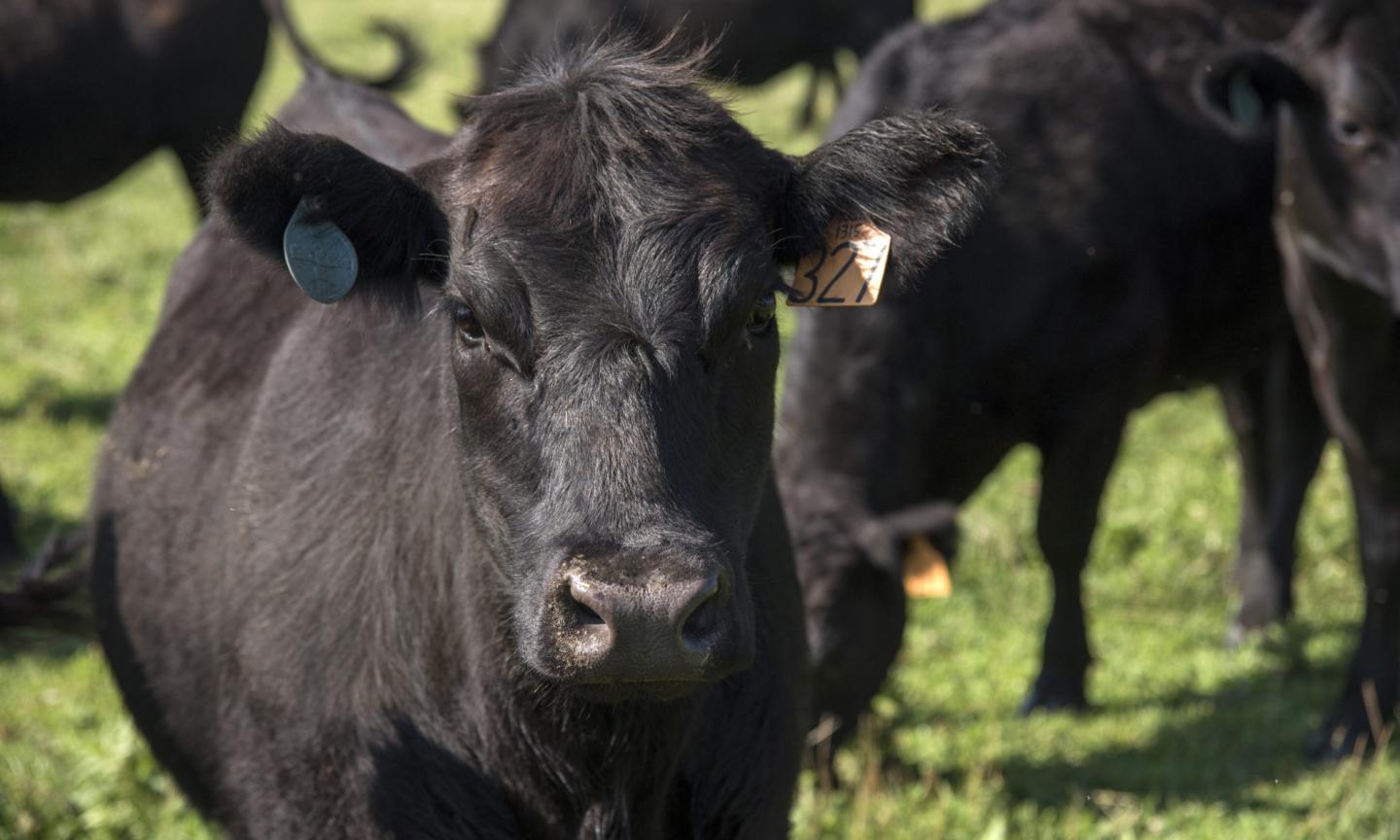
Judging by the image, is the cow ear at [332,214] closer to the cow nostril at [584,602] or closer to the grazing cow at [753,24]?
Result: the cow nostril at [584,602]

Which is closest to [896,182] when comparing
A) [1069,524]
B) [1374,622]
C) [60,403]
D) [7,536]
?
[1069,524]

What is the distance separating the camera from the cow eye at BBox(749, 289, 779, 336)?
311 cm

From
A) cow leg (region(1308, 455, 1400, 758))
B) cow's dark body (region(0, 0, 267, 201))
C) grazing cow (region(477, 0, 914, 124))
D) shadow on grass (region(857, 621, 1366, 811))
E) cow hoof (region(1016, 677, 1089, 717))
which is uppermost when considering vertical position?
cow leg (region(1308, 455, 1400, 758))

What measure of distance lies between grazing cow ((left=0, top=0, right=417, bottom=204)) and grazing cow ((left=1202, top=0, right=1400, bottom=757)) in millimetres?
3672

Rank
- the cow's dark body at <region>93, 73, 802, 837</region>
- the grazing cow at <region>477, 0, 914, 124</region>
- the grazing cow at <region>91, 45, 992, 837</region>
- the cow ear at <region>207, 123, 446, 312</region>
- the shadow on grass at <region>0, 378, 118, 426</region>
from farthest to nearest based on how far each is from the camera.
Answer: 1. the grazing cow at <region>477, 0, 914, 124</region>
2. the shadow on grass at <region>0, 378, 118, 426</region>
3. the cow's dark body at <region>93, 73, 802, 837</region>
4. the cow ear at <region>207, 123, 446, 312</region>
5. the grazing cow at <region>91, 45, 992, 837</region>

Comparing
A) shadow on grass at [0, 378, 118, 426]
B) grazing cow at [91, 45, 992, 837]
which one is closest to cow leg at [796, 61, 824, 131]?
shadow on grass at [0, 378, 118, 426]

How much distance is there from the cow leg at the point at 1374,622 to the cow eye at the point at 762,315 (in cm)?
332

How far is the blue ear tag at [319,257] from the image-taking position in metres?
3.12

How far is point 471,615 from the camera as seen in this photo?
10.7 feet

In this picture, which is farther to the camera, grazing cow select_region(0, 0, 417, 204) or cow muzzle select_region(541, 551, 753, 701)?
grazing cow select_region(0, 0, 417, 204)

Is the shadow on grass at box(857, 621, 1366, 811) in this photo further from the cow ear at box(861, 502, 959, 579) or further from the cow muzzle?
the cow muzzle

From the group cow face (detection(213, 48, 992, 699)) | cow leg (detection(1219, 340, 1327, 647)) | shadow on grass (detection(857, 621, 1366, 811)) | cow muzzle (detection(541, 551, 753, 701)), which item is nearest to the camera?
cow muzzle (detection(541, 551, 753, 701))

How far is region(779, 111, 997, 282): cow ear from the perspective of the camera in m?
3.25

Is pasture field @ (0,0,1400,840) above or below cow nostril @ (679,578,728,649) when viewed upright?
below
